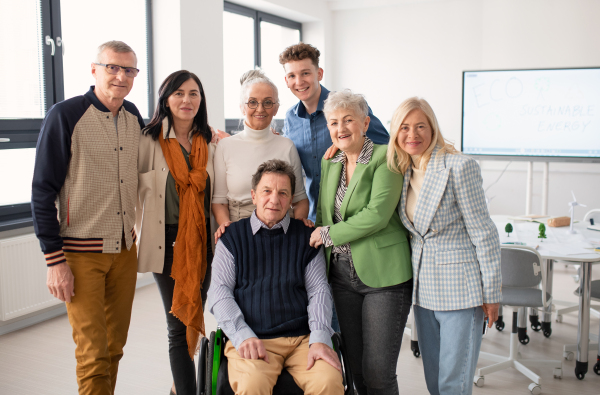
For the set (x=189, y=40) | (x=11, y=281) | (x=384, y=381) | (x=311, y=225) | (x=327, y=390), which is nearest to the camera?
(x=327, y=390)

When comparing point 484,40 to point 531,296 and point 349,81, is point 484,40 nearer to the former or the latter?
point 349,81

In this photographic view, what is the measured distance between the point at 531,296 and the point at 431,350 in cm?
130

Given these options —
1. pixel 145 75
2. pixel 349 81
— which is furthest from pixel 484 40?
pixel 145 75

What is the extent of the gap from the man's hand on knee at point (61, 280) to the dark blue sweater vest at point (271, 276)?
62 centimetres

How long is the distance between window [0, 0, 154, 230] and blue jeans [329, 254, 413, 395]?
2.84 metres

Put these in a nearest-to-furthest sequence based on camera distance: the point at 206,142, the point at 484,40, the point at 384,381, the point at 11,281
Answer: the point at 384,381
the point at 206,142
the point at 11,281
the point at 484,40

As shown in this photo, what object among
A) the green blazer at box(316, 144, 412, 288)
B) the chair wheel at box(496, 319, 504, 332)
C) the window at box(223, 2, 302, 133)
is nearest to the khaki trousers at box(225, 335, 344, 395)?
the green blazer at box(316, 144, 412, 288)

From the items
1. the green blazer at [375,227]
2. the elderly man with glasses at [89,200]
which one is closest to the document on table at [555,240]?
the green blazer at [375,227]

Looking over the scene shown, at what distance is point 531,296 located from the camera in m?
3.00

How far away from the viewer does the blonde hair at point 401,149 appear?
193 centimetres

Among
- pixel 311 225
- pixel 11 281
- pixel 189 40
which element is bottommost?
pixel 11 281

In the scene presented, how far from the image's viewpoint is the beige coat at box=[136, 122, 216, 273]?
7.25ft

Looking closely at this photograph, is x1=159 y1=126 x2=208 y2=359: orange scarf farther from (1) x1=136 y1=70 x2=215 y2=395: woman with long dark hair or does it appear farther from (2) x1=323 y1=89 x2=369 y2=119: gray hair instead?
(2) x1=323 y1=89 x2=369 y2=119: gray hair

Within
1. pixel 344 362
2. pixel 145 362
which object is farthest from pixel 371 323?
pixel 145 362
